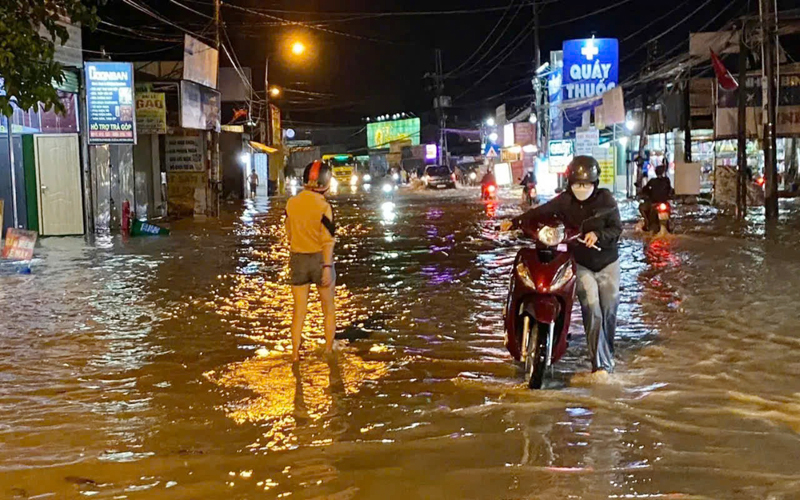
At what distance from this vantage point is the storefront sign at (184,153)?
29.2 meters

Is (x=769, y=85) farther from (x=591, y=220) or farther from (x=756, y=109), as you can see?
(x=591, y=220)

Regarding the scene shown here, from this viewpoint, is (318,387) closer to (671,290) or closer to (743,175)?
(671,290)

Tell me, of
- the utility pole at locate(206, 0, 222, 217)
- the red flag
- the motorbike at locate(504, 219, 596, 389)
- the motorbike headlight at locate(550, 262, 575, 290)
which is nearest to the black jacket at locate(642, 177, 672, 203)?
the red flag

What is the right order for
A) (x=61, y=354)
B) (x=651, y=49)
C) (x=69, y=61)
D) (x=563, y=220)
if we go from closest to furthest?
1. (x=563, y=220)
2. (x=61, y=354)
3. (x=69, y=61)
4. (x=651, y=49)

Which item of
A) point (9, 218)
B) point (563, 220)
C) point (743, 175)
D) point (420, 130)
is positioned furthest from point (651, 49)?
point (420, 130)

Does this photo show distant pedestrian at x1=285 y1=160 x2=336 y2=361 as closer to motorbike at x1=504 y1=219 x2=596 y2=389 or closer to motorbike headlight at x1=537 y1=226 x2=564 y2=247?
motorbike at x1=504 y1=219 x2=596 y2=389

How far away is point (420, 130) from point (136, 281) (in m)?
86.9

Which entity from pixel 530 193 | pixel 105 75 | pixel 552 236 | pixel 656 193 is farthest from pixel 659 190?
pixel 530 193

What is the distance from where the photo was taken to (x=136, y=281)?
42.4ft

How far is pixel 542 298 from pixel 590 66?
33.7m

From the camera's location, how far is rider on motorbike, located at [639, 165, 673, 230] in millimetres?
17266

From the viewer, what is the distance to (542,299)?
6.37m

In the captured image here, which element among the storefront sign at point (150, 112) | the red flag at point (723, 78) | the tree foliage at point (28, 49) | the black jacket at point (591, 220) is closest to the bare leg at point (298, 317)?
the black jacket at point (591, 220)

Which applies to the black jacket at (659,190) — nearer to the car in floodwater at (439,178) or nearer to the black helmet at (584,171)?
the black helmet at (584,171)
